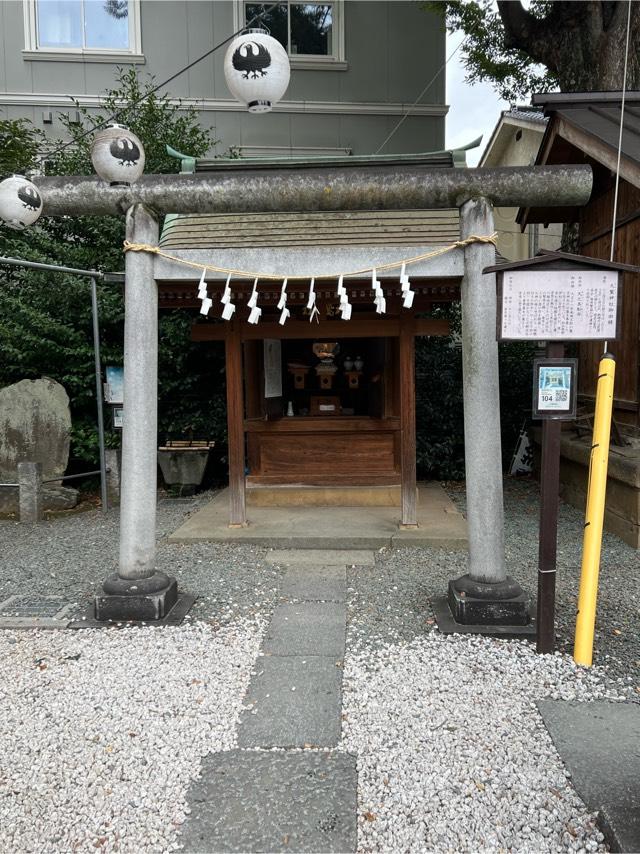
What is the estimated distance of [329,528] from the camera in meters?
6.10

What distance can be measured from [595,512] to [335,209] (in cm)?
267

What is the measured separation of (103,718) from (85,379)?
21.3 feet

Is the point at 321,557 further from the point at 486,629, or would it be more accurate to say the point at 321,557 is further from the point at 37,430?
the point at 37,430

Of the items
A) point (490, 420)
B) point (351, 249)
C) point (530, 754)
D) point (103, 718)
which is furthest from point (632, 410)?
point (103, 718)

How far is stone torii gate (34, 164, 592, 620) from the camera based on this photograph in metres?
3.84

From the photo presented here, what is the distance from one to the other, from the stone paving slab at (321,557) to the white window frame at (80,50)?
10.3 meters

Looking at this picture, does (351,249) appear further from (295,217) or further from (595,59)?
(595,59)

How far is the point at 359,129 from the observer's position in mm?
11234

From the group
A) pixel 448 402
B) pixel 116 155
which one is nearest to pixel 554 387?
pixel 116 155

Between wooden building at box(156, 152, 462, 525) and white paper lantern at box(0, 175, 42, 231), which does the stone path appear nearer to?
wooden building at box(156, 152, 462, 525)

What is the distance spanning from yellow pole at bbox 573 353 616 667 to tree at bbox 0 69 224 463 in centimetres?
651

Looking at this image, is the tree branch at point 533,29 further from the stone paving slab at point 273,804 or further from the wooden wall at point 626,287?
A: the stone paving slab at point 273,804

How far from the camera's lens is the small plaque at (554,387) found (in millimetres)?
3338

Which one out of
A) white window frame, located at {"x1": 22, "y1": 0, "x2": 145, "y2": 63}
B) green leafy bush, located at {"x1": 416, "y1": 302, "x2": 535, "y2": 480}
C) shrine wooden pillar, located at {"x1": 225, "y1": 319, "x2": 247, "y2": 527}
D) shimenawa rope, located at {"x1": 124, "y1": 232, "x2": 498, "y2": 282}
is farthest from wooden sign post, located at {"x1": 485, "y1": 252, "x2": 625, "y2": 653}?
white window frame, located at {"x1": 22, "y1": 0, "x2": 145, "y2": 63}
